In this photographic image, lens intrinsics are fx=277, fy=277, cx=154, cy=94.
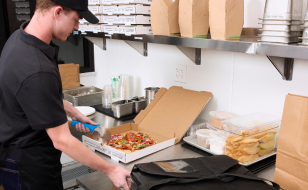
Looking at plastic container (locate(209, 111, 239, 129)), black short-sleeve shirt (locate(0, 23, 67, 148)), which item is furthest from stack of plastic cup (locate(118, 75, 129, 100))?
black short-sleeve shirt (locate(0, 23, 67, 148))

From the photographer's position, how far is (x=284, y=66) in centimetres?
139

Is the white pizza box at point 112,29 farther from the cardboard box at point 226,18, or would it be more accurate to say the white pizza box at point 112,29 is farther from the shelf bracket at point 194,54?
Answer: the cardboard box at point 226,18

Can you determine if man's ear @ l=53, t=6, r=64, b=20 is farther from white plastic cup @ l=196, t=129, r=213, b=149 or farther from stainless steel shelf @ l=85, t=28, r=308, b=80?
white plastic cup @ l=196, t=129, r=213, b=149

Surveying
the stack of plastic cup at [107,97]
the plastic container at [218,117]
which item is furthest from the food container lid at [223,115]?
the stack of plastic cup at [107,97]

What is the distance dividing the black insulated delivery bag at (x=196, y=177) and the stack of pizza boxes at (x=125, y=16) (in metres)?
1.10

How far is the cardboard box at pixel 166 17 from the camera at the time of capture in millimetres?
1638

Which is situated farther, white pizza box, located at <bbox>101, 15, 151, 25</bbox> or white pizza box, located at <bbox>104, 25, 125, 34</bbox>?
white pizza box, located at <bbox>104, 25, 125, 34</bbox>

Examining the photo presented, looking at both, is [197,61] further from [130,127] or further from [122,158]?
Result: [122,158]

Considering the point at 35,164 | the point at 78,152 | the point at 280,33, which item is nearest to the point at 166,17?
the point at 280,33

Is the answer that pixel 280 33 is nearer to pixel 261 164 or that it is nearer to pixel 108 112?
pixel 261 164

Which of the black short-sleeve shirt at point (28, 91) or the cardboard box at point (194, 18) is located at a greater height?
the cardboard box at point (194, 18)

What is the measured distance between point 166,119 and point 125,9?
826 millimetres

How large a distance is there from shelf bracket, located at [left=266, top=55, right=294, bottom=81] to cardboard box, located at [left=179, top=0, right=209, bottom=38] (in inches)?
16.7

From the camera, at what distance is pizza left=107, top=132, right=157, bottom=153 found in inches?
58.8
